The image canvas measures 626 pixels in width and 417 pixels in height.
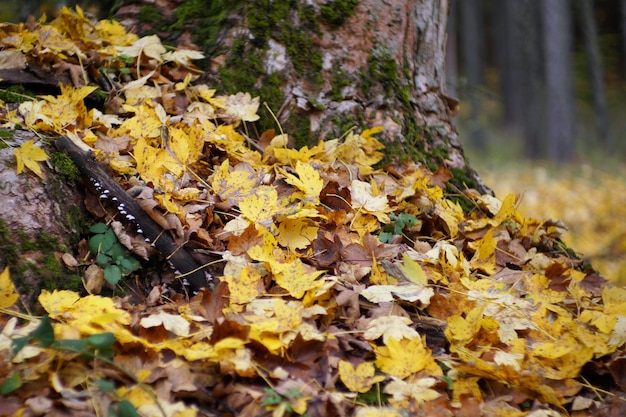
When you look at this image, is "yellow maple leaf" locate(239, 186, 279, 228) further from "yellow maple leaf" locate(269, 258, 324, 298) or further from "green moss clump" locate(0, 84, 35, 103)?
"green moss clump" locate(0, 84, 35, 103)


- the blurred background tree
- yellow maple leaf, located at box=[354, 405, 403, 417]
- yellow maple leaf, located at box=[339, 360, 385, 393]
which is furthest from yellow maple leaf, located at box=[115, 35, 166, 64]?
the blurred background tree

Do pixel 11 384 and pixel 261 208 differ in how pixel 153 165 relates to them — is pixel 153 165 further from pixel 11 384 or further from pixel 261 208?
pixel 11 384

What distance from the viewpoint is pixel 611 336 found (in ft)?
5.35

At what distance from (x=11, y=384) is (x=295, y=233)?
934 millimetres

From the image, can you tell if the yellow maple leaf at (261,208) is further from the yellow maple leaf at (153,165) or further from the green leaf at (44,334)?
the green leaf at (44,334)

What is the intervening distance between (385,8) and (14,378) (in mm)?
2226

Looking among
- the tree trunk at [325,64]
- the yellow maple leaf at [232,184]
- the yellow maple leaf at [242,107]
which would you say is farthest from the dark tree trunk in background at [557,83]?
the yellow maple leaf at [232,184]

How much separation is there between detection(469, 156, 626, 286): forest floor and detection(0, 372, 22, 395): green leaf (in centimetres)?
366

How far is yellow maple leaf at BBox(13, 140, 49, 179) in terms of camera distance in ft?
5.20

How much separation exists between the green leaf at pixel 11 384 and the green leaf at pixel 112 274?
17.1 inches

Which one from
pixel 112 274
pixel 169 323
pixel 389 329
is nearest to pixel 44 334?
pixel 169 323

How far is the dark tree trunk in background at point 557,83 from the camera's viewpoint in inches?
459

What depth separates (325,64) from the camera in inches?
95.3

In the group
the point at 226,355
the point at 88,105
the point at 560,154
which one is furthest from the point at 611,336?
the point at 560,154
